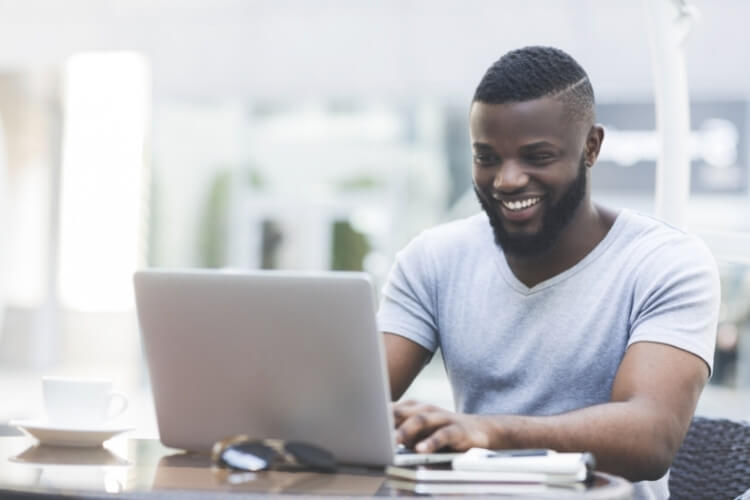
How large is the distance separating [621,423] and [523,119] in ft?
1.97

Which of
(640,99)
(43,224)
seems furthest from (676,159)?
(43,224)

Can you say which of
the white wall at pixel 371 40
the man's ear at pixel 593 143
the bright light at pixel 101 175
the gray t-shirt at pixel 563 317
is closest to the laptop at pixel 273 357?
the gray t-shirt at pixel 563 317

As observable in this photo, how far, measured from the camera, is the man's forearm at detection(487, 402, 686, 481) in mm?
1656

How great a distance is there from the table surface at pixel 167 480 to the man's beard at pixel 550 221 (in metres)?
0.77

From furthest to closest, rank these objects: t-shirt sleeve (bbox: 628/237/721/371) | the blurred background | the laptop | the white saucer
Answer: the blurred background → t-shirt sleeve (bbox: 628/237/721/371) → the white saucer → the laptop

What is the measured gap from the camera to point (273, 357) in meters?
1.52

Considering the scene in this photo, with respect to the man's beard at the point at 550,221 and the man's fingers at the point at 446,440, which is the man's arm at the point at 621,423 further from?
the man's beard at the point at 550,221

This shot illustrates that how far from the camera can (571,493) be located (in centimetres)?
131

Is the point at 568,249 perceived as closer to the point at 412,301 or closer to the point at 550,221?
the point at 550,221

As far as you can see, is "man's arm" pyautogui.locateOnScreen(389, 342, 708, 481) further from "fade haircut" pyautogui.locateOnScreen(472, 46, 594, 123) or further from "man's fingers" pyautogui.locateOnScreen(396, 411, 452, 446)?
"fade haircut" pyautogui.locateOnScreen(472, 46, 594, 123)

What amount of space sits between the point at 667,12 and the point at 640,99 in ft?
22.4

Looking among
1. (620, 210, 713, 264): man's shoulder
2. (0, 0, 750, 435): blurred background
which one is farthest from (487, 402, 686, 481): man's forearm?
(0, 0, 750, 435): blurred background

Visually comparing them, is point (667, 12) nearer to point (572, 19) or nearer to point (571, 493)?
point (571, 493)

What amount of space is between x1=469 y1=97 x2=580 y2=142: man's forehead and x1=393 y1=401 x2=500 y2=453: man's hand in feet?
2.05
